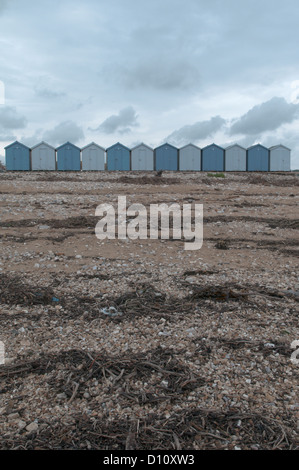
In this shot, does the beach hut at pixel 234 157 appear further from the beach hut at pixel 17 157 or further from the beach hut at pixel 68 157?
the beach hut at pixel 17 157

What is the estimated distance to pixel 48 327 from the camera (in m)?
5.04

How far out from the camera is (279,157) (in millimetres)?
30891

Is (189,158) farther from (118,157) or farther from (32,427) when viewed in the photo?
(32,427)

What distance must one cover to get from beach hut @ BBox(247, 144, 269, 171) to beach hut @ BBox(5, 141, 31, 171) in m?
17.6

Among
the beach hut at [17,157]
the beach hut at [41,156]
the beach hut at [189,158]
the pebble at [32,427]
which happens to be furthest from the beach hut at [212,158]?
the pebble at [32,427]

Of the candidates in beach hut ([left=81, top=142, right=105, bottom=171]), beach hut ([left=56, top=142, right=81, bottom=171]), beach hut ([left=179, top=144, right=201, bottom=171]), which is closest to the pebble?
beach hut ([left=81, top=142, right=105, bottom=171])

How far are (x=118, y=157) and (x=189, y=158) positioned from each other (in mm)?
5662

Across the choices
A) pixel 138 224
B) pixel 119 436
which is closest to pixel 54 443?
pixel 119 436

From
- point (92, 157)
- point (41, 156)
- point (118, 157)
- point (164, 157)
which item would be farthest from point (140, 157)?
point (41, 156)

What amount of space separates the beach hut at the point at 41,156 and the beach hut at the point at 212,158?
467 inches

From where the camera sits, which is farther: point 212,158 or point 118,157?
point 212,158

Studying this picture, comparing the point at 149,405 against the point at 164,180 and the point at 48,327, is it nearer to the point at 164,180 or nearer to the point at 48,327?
the point at 48,327

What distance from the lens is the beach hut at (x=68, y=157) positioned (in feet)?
94.4

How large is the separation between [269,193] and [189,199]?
12.8 feet
